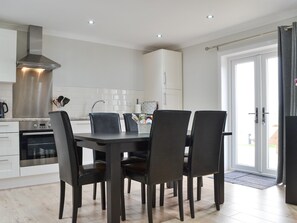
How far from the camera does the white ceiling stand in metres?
3.43

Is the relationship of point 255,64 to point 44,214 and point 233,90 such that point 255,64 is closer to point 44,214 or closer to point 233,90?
point 233,90

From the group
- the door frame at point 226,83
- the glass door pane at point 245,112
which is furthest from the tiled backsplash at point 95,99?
the glass door pane at point 245,112

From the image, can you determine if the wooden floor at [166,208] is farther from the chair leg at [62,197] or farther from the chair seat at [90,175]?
the chair seat at [90,175]

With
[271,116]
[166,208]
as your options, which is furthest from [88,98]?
[271,116]

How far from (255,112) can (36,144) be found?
3380 millimetres

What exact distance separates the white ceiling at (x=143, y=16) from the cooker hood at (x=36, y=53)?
0.14 metres

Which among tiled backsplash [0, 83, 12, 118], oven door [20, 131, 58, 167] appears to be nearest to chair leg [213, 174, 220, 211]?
oven door [20, 131, 58, 167]

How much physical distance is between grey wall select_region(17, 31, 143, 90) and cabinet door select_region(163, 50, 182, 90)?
0.62m

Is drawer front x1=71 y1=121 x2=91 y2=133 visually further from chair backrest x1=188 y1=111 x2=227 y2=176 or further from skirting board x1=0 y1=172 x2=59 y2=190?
chair backrest x1=188 y1=111 x2=227 y2=176

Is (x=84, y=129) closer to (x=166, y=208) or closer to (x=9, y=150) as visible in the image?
(x=9, y=150)

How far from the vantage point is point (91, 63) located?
16.2ft

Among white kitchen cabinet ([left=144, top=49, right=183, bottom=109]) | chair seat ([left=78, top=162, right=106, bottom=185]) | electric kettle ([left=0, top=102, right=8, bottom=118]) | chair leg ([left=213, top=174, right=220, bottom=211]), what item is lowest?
chair leg ([left=213, top=174, right=220, bottom=211])

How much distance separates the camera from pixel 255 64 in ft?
14.4

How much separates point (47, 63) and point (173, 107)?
2.42 m
